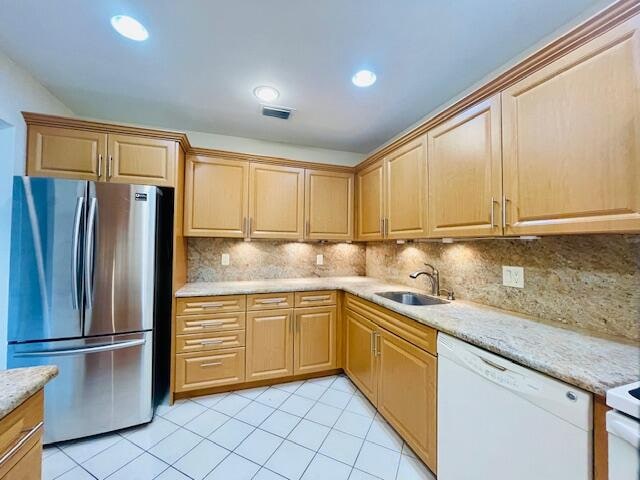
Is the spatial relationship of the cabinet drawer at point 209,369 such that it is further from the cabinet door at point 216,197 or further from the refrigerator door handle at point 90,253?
the cabinet door at point 216,197

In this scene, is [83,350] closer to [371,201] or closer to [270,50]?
[270,50]

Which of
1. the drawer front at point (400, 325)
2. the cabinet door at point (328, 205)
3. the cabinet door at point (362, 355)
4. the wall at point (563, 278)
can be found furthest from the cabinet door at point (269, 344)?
the wall at point (563, 278)

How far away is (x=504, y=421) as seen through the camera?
1.03 m

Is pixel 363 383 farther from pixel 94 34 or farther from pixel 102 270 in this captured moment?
pixel 94 34

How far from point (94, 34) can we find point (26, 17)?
29 centimetres

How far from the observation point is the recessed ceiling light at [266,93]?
2000 mm

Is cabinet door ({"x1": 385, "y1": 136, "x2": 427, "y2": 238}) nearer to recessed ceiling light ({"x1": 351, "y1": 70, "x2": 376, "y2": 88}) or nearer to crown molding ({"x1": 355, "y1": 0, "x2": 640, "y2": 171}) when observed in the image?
crown molding ({"x1": 355, "y1": 0, "x2": 640, "y2": 171})

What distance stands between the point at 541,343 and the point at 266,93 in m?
2.30

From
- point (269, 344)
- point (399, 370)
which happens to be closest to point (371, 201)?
point (399, 370)

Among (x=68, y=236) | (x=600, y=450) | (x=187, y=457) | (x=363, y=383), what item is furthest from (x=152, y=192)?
(x=600, y=450)

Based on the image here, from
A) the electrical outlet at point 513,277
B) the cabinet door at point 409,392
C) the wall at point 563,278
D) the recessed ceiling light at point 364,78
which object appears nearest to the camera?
the wall at point 563,278

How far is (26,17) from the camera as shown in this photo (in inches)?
54.9

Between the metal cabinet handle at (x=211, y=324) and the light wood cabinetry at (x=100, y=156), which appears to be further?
the metal cabinet handle at (x=211, y=324)

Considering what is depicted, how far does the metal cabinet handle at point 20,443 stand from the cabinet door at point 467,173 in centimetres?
200
